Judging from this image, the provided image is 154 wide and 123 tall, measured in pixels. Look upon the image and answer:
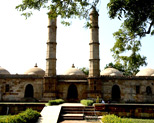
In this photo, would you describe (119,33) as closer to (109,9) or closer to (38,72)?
(109,9)

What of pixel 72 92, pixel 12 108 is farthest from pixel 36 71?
pixel 12 108

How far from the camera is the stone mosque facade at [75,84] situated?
17953mm

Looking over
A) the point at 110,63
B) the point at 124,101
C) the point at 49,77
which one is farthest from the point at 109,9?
the point at 110,63

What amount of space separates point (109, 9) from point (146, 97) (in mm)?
12996

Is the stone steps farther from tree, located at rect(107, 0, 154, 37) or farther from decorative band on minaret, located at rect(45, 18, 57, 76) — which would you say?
decorative band on minaret, located at rect(45, 18, 57, 76)

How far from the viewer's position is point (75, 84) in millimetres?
18359

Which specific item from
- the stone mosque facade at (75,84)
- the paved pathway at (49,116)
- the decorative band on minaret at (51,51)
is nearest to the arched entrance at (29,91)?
the stone mosque facade at (75,84)

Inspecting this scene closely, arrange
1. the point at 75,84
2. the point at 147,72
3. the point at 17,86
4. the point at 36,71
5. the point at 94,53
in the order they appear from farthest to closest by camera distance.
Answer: the point at 147,72 → the point at 36,71 → the point at 17,86 → the point at 75,84 → the point at 94,53

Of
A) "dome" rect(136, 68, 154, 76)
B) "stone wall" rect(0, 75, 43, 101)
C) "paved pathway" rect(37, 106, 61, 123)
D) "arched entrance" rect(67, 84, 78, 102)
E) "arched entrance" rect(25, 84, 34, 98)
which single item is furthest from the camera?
"dome" rect(136, 68, 154, 76)

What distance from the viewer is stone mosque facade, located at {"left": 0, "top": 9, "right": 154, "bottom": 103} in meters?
18.0

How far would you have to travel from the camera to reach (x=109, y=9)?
7984 millimetres

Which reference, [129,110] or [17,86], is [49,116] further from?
[17,86]

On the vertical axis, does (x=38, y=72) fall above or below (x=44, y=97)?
above

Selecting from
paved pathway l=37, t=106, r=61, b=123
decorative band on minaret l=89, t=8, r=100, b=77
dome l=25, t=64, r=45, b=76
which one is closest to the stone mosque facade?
decorative band on minaret l=89, t=8, r=100, b=77
